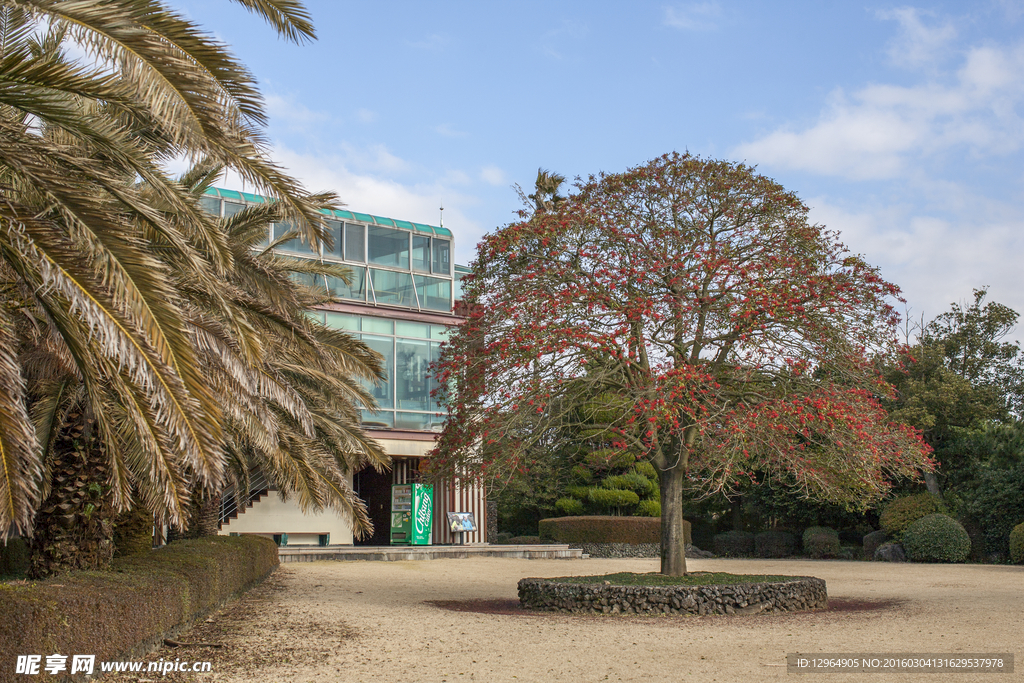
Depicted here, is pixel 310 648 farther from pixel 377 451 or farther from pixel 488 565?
pixel 488 565

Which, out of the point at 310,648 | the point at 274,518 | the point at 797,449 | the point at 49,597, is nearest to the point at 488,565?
the point at 274,518

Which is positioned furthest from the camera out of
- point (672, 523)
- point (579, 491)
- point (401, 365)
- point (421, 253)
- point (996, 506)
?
point (579, 491)

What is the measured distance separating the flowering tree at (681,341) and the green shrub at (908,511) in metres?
14.0

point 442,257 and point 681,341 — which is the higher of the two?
point 442,257

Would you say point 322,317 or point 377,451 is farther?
point 322,317

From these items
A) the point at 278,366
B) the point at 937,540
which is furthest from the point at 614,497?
the point at 278,366

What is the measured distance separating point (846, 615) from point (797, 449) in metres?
2.22

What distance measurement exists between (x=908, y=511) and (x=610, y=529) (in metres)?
8.63

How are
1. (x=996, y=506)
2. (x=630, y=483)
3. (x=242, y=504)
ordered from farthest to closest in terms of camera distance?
(x=630, y=483) → (x=242, y=504) → (x=996, y=506)

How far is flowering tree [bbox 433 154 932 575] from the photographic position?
36.0 ft

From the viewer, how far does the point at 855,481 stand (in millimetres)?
11367

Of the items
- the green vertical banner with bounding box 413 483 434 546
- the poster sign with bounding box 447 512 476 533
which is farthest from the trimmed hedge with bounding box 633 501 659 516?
the green vertical banner with bounding box 413 483 434 546

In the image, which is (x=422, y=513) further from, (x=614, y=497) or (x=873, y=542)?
(x=873, y=542)

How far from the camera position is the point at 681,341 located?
12477 mm
